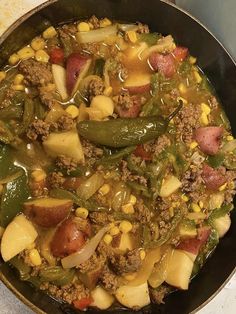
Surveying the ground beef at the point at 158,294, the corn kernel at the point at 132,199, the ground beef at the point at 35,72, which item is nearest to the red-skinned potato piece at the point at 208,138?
the corn kernel at the point at 132,199

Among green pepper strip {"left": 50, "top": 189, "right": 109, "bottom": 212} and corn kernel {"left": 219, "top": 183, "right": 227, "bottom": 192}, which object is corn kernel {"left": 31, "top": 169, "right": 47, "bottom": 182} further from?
corn kernel {"left": 219, "top": 183, "right": 227, "bottom": 192}

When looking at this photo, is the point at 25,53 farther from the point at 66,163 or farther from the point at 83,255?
the point at 83,255

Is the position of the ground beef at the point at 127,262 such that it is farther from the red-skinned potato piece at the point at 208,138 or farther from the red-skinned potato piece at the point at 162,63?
the red-skinned potato piece at the point at 162,63

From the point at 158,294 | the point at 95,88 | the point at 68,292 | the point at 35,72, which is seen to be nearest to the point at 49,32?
the point at 35,72

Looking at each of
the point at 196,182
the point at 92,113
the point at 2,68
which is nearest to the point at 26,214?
the point at 92,113

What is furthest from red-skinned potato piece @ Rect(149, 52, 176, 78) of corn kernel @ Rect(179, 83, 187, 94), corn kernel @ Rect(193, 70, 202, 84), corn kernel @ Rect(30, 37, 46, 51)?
corn kernel @ Rect(30, 37, 46, 51)

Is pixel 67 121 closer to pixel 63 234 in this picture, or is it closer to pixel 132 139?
pixel 132 139
